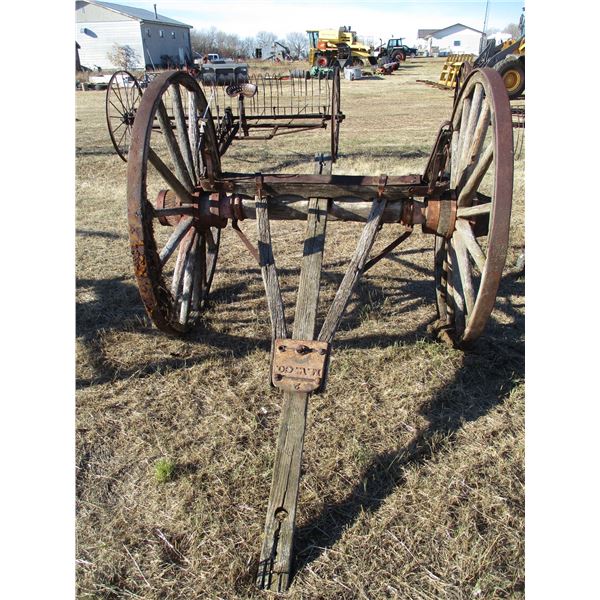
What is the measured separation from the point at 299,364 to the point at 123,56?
37.6 metres

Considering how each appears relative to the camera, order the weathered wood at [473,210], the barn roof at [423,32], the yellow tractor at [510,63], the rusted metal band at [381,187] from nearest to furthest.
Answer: the weathered wood at [473,210]
the rusted metal band at [381,187]
the yellow tractor at [510,63]
the barn roof at [423,32]

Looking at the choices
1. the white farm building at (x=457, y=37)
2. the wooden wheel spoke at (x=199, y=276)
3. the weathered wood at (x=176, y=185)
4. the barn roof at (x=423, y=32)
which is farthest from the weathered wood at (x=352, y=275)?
the barn roof at (x=423, y=32)

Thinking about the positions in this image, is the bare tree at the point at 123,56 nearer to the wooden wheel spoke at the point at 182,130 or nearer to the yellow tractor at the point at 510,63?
the yellow tractor at the point at 510,63

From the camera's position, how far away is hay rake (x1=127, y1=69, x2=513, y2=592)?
2.08m

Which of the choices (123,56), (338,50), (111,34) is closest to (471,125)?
(338,50)

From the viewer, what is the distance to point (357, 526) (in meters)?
2.16

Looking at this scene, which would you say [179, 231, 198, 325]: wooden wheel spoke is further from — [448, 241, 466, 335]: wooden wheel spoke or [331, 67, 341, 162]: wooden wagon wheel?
[331, 67, 341, 162]: wooden wagon wheel

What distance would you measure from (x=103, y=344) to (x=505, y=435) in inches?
107

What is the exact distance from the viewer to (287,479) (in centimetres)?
209

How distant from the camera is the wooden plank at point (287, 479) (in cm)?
195

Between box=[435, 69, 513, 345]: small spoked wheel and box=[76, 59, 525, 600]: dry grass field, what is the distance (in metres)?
0.46

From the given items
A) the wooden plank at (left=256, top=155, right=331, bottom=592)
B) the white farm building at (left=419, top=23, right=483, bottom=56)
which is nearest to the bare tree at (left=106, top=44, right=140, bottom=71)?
the wooden plank at (left=256, top=155, right=331, bottom=592)

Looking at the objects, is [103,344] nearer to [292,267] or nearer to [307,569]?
[292,267]

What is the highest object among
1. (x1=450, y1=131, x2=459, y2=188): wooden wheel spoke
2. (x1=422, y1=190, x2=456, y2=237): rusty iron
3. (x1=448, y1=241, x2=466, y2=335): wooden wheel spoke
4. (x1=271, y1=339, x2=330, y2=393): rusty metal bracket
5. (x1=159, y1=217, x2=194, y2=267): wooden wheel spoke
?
(x1=450, y1=131, x2=459, y2=188): wooden wheel spoke
